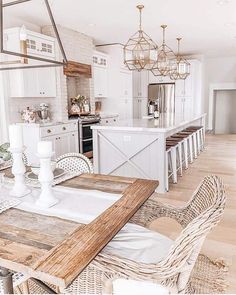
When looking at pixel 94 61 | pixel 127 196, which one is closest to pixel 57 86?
pixel 94 61

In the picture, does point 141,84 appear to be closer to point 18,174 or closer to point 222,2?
point 222,2

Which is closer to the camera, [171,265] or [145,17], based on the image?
[171,265]

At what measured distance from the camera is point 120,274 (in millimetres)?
1297

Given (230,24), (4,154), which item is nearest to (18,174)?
(4,154)

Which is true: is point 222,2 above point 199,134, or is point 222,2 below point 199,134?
above

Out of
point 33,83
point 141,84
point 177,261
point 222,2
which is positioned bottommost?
point 177,261

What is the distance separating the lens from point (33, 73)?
4977mm

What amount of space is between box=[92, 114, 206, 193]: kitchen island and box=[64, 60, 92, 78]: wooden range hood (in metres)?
1.80

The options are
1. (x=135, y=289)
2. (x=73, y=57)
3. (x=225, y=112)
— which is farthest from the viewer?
(x=225, y=112)

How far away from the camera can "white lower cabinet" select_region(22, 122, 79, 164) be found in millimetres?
4812

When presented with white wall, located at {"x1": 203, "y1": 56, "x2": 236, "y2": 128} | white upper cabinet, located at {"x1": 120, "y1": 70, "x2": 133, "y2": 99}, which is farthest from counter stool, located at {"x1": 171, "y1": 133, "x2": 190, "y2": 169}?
white wall, located at {"x1": 203, "y1": 56, "x2": 236, "y2": 128}

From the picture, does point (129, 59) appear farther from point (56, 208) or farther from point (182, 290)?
point (182, 290)

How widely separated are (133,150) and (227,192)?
1506 millimetres

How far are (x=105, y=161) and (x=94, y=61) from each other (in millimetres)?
3185
